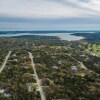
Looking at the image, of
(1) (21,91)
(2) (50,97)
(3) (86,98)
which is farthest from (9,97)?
(3) (86,98)

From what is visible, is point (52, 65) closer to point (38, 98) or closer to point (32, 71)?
point (32, 71)

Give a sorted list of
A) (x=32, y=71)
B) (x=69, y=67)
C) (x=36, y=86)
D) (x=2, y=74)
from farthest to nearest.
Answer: (x=69, y=67) < (x=32, y=71) < (x=2, y=74) < (x=36, y=86)

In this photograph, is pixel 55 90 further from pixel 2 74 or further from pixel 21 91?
pixel 2 74

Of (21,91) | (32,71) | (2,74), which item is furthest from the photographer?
(32,71)

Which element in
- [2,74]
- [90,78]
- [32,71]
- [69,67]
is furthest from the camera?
[69,67]

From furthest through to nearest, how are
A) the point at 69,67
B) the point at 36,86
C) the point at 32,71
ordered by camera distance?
the point at 69,67 < the point at 32,71 < the point at 36,86

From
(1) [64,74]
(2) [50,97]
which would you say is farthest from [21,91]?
(1) [64,74]

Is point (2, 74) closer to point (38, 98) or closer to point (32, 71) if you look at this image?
point (32, 71)

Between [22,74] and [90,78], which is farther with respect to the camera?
[22,74]

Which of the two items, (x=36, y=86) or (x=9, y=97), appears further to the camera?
(x=36, y=86)
